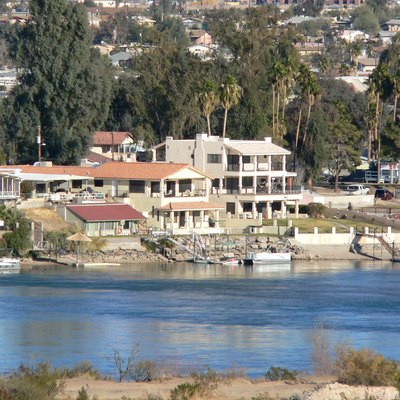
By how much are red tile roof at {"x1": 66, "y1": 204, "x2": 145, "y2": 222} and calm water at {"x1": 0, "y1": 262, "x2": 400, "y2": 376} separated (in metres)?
3.94

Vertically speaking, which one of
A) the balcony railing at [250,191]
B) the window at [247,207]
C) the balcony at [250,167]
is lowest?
the window at [247,207]

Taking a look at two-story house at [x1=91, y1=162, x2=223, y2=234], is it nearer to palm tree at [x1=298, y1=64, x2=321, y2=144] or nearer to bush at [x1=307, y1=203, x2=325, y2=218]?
bush at [x1=307, y1=203, x2=325, y2=218]

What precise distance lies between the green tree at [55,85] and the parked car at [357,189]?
1450cm

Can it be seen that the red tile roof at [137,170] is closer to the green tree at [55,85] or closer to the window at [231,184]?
the window at [231,184]

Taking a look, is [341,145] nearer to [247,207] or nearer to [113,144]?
[113,144]

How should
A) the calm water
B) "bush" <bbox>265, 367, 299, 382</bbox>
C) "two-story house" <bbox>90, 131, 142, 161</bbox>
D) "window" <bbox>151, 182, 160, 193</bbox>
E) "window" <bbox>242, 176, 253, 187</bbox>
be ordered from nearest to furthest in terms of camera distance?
"bush" <bbox>265, 367, 299, 382</bbox>
the calm water
"window" <bbox>151, 182, 160, 193</bbox>
"window" <bbox>242, 176, 253, 187</bbox>
"two-story house" <bbox>90, 131, 142, 161</bbox>

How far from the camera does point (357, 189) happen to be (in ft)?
302

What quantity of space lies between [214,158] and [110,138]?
18147mm

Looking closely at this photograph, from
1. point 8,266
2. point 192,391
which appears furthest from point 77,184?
point 192,391

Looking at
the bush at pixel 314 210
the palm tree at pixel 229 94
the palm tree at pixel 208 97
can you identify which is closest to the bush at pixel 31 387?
the bush at pixel 314 210

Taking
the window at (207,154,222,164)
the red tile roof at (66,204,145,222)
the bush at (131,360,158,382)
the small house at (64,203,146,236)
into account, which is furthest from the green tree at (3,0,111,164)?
the bush at (131,360,158,382)

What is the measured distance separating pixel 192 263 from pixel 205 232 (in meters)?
3.81

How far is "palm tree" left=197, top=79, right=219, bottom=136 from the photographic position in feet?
291

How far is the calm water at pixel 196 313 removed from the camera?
46750 millimetres
